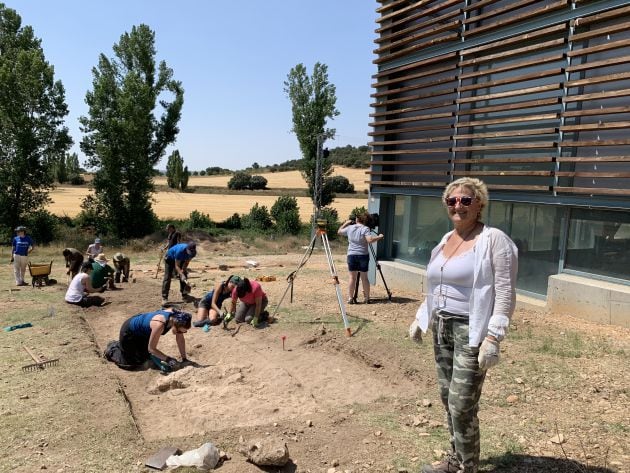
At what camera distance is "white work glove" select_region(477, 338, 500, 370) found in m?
2.86

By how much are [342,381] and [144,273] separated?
1022 centimetres

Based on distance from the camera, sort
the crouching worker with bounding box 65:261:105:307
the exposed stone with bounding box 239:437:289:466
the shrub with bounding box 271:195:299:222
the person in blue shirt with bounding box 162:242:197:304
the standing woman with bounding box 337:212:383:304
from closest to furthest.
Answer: the exposed stone with bounding box 239:437:289:466
the standing woman with bounding box 337:212:383:304
the person in blue shirt with bounding box 162:242:197:304
the crouching worker with bounding box 65:261:105:307
the shrub with bounding box 271:195:299:222

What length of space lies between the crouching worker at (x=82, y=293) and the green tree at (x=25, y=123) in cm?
1382

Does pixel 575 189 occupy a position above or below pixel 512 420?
above

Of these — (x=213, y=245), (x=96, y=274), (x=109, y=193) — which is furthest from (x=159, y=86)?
(x=96, y=274)

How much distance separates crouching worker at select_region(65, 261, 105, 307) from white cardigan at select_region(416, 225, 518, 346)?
9.22 m

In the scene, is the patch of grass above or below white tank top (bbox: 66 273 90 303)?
above

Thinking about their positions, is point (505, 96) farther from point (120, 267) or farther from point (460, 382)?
point (120, 267)

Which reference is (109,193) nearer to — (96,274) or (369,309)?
(96,274)

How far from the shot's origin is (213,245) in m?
23.0

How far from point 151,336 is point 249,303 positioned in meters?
2.64

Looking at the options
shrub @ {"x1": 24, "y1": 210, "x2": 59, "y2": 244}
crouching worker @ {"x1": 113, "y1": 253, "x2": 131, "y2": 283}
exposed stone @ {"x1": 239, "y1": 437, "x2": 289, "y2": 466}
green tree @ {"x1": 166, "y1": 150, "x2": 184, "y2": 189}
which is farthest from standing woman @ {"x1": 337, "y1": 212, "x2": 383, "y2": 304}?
green tree @ {"x1": 166, "y1": 150, "x2": 184, "y2": 189}

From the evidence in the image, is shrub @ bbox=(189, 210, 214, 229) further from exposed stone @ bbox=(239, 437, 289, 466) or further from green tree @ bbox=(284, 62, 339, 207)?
exposed stone @ bbox=(239, 437, 289, 466)

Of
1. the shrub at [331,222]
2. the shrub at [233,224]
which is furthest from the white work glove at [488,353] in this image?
the shrub at [233,224]
